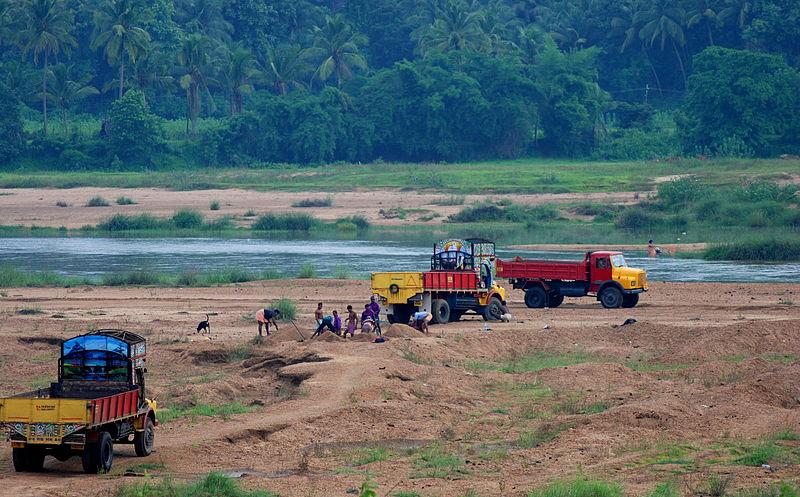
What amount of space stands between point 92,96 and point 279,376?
7842 centimetres

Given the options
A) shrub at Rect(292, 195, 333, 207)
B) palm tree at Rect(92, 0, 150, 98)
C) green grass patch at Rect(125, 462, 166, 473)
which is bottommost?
green grass patch at Rect(125, 462, 166, 473)

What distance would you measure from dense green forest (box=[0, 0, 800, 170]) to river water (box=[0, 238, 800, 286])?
957 inches

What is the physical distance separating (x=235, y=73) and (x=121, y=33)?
9.16 meters

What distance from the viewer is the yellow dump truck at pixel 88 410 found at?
13352 mm

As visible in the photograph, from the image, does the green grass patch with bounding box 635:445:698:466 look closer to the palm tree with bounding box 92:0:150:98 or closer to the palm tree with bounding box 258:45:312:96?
the palm tree with bounding box 92:0:150:98

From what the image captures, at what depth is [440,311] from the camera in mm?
28438

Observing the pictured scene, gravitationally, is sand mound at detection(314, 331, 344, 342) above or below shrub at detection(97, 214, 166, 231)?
A: below

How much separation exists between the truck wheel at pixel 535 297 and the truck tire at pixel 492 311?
10.9 feet

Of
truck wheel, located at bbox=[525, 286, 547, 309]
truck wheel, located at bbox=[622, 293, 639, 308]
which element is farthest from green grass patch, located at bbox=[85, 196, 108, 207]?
truck wheel, located at bbox=[622, 293, 639, 308]

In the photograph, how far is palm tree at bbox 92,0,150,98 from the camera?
81.4 m

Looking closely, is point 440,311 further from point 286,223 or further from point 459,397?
point 286,223

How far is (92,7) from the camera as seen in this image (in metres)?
91.6

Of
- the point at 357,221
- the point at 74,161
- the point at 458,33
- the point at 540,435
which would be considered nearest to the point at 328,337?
the point at 540,435

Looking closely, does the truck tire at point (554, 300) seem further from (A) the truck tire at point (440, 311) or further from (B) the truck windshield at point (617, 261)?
(A) the truck tire at point (440, 311)
